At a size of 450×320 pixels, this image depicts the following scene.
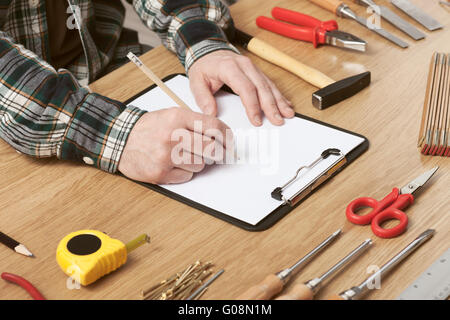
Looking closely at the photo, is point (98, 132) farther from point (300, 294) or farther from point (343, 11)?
point (343, 11)

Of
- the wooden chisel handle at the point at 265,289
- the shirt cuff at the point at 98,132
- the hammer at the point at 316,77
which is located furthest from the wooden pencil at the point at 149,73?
the wooden chisel handle at the point at 265,289

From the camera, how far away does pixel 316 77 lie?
1050 mm

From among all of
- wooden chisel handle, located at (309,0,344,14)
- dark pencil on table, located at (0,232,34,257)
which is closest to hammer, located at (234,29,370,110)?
wooden chisel handle, located at (309,0,344,14)

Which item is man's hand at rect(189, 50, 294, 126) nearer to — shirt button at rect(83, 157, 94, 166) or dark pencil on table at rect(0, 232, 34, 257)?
shirt button at rect(83, 157, 94, 166)

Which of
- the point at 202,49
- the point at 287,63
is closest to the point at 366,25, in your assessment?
the point at 287,63

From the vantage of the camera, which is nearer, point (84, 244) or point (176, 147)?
point (84, 244)

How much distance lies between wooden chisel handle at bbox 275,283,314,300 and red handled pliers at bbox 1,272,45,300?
0.30 metres

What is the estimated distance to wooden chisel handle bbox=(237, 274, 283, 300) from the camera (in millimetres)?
655

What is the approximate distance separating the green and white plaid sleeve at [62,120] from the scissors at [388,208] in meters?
0.38

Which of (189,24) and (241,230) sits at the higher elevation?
(189,24)

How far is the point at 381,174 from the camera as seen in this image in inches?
33.3

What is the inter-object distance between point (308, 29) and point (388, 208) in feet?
1.74
